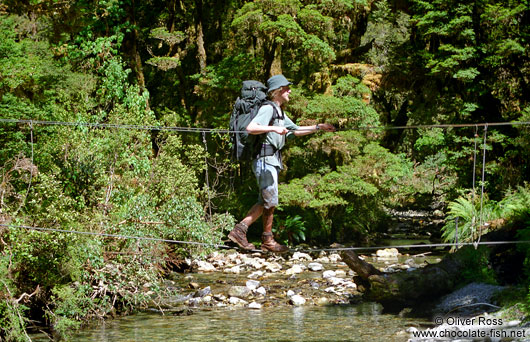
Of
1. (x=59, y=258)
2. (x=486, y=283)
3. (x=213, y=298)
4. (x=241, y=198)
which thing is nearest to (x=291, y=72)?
(x=241, y=198)

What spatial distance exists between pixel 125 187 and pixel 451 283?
6.73 m

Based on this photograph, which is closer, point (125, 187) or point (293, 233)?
point (125, 187)

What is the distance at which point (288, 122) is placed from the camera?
20.8 ft

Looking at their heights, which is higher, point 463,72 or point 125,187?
point 463,72

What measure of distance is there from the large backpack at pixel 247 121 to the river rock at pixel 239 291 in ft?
27.8

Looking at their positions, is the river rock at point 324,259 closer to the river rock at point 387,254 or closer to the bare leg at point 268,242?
the river rock at point 387,254

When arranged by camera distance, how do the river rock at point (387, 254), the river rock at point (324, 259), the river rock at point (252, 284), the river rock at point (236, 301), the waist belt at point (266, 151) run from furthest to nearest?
the river rock at point (387, 254), the river rock at point (324, 259), the river rock at point (252, 284), the river rock at point (236, 301), the waist belt at point (266, 151)

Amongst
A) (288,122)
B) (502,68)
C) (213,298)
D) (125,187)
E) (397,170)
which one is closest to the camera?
(288,122)

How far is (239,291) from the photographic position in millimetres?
14266

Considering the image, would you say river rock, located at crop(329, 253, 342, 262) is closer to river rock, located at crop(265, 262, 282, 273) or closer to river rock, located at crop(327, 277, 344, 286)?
river rock, located at crop(265, 262, 282, 273)

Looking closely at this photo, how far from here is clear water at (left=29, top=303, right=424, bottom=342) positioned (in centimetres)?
1071

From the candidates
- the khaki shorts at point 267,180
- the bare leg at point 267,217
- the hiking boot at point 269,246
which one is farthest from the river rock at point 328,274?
the khaki shorts at point 267,180

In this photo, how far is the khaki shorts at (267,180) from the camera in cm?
609

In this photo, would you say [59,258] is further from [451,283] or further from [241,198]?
[241,198]
